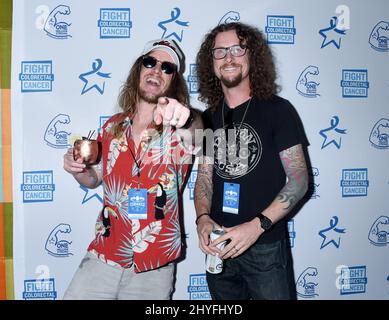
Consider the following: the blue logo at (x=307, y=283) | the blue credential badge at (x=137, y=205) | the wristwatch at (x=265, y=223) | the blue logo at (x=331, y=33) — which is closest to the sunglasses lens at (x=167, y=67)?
the blue credential badge at (x=137, y=205)

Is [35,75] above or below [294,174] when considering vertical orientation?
above

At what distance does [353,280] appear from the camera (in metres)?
2.82

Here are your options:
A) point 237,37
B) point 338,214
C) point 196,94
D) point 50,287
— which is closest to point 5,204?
point 50,287

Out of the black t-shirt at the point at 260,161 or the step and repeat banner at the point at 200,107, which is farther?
the step and repeat banner at the point at 200,107

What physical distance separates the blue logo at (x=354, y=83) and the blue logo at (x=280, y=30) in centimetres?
52

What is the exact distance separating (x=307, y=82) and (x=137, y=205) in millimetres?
1663

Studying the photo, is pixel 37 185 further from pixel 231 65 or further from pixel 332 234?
pixel 332 234

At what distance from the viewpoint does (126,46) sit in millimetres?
2510

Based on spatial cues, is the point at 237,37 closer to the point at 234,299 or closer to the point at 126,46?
the point at 126,46

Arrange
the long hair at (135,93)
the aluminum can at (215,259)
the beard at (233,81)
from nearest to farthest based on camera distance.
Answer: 1. the aluminum can at (215,259)
2. the beard at (233,81)
3. the long hair at (135,93)

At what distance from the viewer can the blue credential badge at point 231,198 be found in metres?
1.90

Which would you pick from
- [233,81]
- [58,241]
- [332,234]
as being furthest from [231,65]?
[58,241]

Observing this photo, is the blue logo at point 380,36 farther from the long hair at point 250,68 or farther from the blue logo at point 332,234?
the blue logo at point 332,234

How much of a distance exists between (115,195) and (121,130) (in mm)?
370
